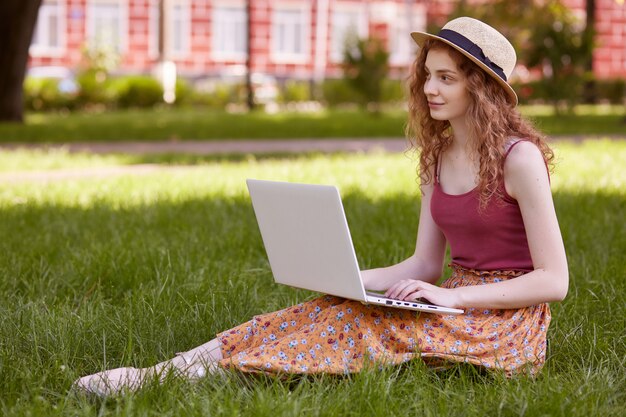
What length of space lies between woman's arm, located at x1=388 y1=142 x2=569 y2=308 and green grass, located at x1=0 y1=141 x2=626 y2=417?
0.76ft

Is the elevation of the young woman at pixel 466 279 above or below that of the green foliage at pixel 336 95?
above

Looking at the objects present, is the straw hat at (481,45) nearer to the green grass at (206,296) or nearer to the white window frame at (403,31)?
the green grass at (206,296)

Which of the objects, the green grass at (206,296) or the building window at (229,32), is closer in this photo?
the green grass at (206,296)

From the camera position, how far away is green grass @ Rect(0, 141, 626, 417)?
294cm

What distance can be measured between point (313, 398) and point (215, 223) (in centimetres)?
331

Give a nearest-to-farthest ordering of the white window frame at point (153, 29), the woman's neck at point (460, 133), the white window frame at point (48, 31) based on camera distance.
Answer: the woman's neck at point (460, 133) < the white window frame at point (48, 31) < the white window frame at point (153, 29)

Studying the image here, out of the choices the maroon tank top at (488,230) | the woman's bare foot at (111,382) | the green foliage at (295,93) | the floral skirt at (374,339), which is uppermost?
the maroon tank top at (488,230)

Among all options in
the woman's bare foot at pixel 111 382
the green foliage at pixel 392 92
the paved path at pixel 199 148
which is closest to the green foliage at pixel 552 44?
the paved path at pixel 199 148

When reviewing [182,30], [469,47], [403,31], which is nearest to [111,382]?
[469,47]

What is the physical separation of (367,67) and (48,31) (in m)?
15.8

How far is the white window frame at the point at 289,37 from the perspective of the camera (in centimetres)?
3466

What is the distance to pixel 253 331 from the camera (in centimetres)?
328

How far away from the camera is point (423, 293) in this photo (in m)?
3.13

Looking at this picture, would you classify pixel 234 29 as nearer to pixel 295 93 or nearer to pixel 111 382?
pixel 295 93
